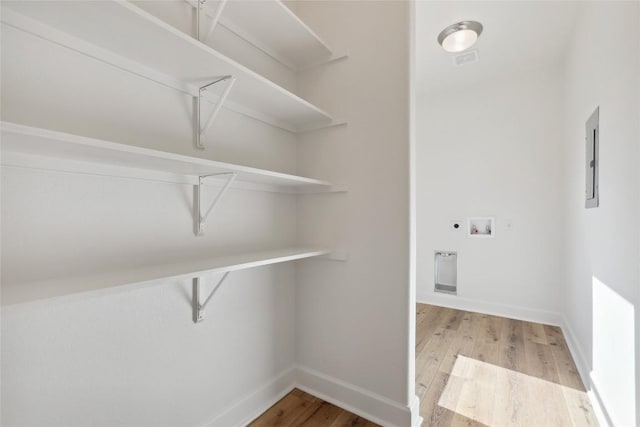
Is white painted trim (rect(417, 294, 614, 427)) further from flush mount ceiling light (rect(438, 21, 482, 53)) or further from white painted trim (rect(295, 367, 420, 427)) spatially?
flush mount ceiling light (rect(438, 21, 482, 53))

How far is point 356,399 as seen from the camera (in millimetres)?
1613

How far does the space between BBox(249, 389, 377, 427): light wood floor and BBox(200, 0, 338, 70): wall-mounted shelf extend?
2011 millimetres

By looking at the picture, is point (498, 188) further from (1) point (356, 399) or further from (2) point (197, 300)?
(2) point (197, 300)

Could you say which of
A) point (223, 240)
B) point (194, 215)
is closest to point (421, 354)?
point (223, 240)

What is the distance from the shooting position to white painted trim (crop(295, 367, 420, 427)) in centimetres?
149

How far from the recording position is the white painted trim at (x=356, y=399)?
1493mm

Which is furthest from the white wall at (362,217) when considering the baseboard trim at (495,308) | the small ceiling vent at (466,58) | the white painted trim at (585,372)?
the baseboard trim at (495,308)

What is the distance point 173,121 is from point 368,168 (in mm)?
982

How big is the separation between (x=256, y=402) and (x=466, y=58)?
10.6 feet

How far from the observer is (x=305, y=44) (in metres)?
1.65

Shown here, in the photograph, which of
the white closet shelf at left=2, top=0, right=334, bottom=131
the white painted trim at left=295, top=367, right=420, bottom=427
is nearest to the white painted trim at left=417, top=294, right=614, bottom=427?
the white painted trim at left=295, top=367, right=420, bottom=427

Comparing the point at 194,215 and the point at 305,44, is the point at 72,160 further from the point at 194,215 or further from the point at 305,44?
the point at 305,44

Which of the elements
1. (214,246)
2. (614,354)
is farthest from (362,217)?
(614,354)

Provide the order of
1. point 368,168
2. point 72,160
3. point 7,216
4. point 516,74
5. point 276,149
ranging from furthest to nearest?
point 516,74, point 276,149, point 368,168, point 72,160, point 7,216
